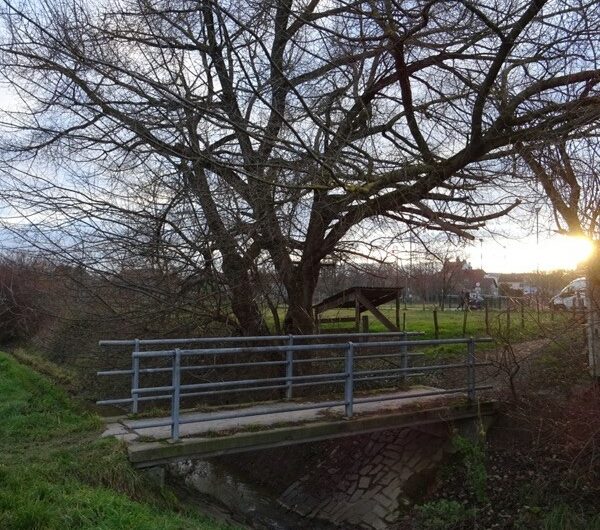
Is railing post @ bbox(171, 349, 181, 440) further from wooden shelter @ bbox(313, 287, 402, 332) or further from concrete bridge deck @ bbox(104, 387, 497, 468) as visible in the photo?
wooden shelter @ bbox(313, 287, 402, 332)

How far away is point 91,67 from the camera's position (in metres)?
7.88

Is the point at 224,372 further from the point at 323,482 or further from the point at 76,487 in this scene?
the point at 76,487

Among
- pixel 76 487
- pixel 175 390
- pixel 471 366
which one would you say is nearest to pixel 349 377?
pixel 471 366

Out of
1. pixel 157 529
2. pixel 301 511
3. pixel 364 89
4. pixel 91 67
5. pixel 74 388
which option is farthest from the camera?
pixel 74 388

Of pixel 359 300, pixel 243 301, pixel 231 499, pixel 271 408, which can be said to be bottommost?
pixel 231 499

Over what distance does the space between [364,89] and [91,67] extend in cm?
468

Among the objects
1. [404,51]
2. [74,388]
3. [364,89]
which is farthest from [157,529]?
[74,388]

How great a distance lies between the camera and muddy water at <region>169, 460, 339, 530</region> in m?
8.54

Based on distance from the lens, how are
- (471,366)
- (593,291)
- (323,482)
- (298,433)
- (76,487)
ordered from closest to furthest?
(76,487)
(593,291)
(298,433)
(471,366)
(323,482)

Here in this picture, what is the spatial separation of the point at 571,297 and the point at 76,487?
6.27 meters

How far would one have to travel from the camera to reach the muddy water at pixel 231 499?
8.54 m

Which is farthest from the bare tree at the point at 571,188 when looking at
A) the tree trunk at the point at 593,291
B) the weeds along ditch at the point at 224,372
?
the weeds along ditch at the point at 224,372

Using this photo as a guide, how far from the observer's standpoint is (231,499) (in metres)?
9.61

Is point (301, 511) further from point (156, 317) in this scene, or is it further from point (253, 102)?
point (253, 102)
